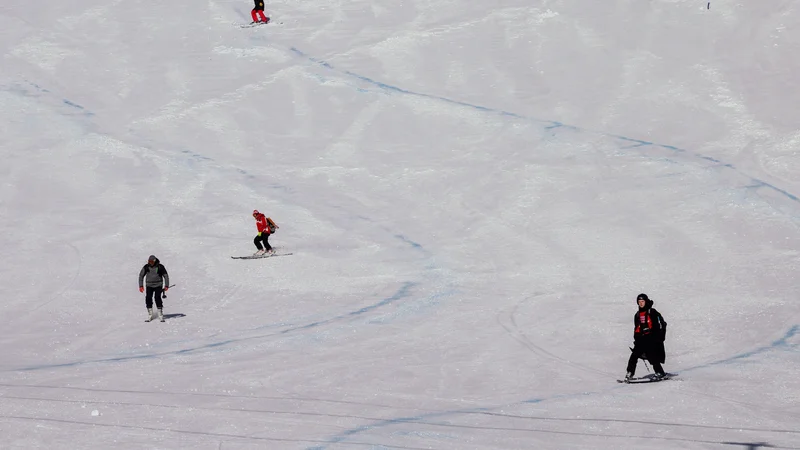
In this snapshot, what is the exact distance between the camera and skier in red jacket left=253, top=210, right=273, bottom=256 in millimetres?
22969

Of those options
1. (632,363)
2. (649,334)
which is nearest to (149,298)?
(632,363)

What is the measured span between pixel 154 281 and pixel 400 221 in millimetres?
7042

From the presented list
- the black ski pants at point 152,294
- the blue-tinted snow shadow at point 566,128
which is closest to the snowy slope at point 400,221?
the blue-tinted snow shadow at point 566,128

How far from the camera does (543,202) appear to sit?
24953 mm

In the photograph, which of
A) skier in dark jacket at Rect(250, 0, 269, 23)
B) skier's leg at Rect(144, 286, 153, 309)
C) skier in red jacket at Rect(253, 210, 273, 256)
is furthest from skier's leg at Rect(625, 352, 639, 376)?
skier in dark jacket at Rect(250, 0, 269, 23)

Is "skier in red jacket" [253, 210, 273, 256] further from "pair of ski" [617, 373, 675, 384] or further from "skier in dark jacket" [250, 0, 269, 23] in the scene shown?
"skier in dark jacket" [250, 0, 269, 23]

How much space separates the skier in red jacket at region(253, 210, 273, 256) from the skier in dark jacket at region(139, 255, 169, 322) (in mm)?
3539

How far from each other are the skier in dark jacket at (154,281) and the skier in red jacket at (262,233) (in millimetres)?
3539

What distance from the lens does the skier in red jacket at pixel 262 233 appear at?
22969 millimetres

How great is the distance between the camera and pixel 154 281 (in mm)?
19688

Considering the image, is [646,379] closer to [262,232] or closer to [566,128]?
[262,232]

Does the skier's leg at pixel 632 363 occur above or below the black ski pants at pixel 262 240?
below

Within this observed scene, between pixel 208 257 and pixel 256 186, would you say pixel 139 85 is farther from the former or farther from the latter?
pixel 208 257

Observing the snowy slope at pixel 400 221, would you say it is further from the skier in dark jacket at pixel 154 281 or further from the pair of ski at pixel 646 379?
the skier in dark jacket at pixel 154 281
